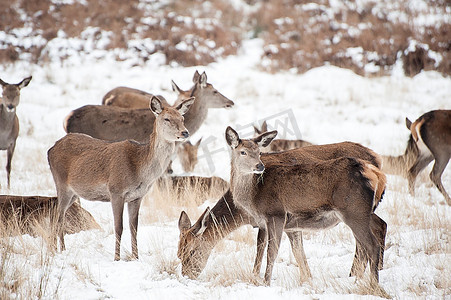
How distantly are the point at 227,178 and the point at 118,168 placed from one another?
5.29m

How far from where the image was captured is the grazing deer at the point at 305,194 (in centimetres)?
571

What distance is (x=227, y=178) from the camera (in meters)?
12.0

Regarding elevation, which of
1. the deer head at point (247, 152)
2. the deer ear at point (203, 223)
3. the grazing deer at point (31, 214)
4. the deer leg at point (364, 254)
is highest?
the deer head at point (247, 152)

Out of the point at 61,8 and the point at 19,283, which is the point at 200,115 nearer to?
the point at 19,283

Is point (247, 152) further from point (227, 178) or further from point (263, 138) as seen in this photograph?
point (227, 178)

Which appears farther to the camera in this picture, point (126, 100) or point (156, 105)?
point (126, 100)

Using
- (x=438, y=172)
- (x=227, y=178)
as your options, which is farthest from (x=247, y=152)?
(x=438, y=172)

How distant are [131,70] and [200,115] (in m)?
9.44

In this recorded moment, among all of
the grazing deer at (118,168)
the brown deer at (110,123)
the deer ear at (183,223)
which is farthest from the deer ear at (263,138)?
the brown deer at (110,123)

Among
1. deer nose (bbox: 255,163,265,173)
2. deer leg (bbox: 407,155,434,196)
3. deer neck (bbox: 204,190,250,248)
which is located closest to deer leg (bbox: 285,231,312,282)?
deer neck (bbox: 204,190,250,248)

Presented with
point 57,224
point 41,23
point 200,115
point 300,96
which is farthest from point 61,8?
point 57,224

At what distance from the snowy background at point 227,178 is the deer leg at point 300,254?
0.09 meters

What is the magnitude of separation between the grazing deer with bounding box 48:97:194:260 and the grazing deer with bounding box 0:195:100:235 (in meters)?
0.43

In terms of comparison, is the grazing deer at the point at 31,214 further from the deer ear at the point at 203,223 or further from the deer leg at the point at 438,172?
the deer leg at the point at 438,172
